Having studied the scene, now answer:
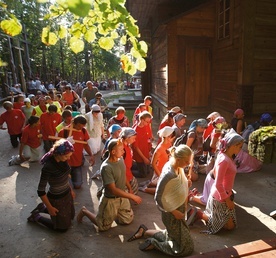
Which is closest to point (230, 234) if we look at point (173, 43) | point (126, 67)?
point (126, 67)

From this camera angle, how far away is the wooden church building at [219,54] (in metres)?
7.75

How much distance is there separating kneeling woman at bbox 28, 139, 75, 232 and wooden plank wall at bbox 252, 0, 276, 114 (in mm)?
6553

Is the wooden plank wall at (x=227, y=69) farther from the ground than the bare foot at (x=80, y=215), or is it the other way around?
the wooden plank wall at (x=227, y=69)

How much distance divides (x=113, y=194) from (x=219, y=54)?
824cm

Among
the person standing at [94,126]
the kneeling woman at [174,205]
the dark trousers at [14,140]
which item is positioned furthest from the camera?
the dark trousers at [14,140]

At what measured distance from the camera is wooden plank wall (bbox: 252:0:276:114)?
25.4 feet

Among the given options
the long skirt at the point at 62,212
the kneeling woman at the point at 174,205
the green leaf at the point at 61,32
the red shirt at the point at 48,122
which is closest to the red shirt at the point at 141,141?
the long skirt at the point at 62,212

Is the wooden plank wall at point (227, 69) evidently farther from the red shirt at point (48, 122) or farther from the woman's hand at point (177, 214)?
the woman's hand at point (177, 214)

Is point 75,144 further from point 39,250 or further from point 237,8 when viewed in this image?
point 237,8

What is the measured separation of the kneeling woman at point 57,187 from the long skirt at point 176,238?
160 centimetres

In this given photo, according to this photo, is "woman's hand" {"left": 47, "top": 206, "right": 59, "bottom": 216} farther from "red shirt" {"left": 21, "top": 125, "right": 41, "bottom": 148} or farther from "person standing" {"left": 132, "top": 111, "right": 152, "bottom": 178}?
"red shirt" {"left": 21, "top": 125, "right": 41, "bottom": 148}

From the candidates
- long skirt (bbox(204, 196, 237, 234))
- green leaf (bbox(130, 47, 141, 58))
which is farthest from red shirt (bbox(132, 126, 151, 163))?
green leaf (bbox(130, 47, 141, 58))

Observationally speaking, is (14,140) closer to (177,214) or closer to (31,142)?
(31,142)

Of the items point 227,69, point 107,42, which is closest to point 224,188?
point 107,42
